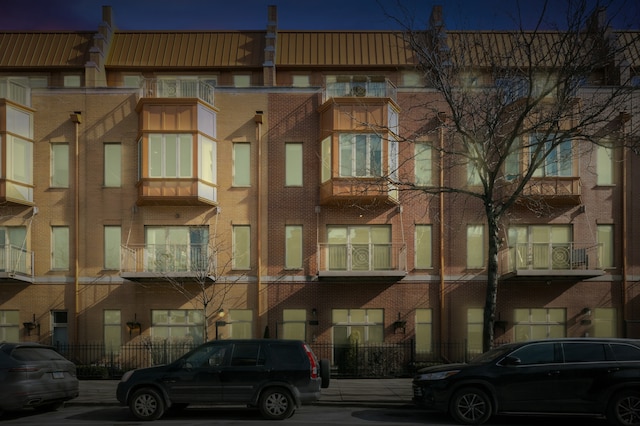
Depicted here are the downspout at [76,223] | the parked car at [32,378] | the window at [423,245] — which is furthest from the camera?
the window at [423,245]

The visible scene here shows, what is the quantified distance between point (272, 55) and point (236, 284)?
1022 cm

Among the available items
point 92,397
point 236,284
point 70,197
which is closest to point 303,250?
point 236,284

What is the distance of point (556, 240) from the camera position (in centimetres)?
2731

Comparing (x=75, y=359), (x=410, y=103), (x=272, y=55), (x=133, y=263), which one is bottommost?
(x=75, y=359)

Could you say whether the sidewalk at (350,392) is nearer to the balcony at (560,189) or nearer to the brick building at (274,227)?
the brick building at (274,227)

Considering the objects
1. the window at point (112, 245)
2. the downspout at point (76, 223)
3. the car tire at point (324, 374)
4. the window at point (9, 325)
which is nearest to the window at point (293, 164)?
the window at point (112, 245)

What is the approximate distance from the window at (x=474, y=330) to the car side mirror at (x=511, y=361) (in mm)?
13029

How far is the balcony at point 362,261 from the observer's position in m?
25.6

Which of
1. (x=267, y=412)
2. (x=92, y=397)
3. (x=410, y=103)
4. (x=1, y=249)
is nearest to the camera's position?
(x=267, y=412)

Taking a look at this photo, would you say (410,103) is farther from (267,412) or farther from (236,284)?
(267,412)

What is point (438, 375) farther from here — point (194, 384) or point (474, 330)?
point (474, 330)

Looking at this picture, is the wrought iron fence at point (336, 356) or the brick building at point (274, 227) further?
the brick building at point (274, 227)

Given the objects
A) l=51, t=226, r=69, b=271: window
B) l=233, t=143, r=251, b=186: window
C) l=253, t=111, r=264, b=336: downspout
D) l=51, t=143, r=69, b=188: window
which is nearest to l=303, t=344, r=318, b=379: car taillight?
l=253, t=111, r=264, b=336: downspout

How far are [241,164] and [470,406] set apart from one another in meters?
15.5
